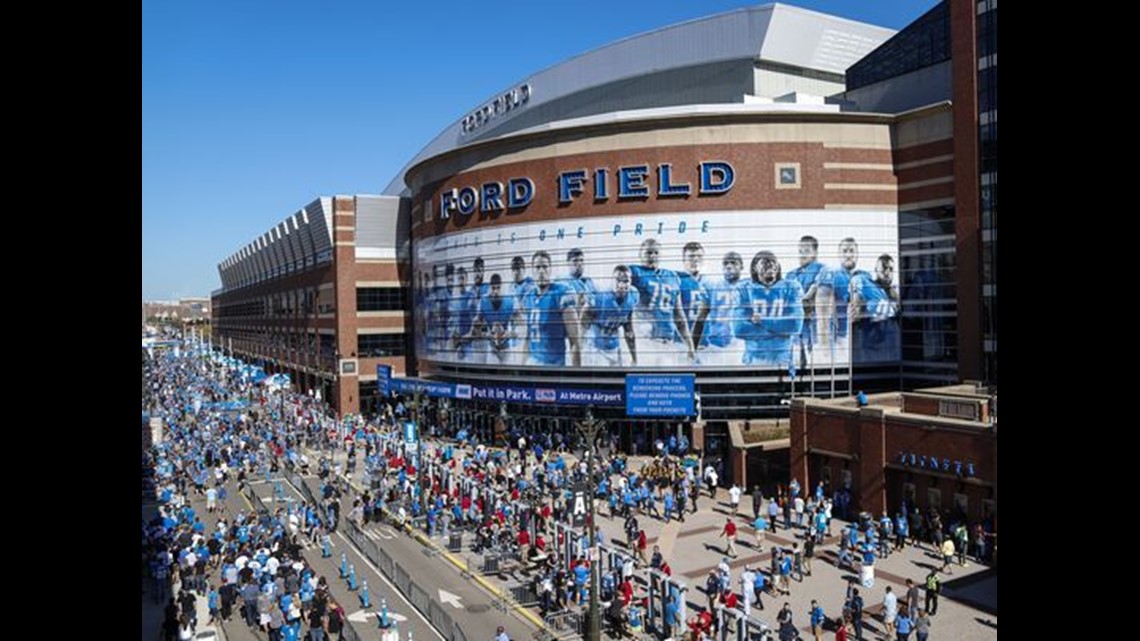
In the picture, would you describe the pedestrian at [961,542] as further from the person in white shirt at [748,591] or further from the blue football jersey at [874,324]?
the blue football jersey at [874,324]

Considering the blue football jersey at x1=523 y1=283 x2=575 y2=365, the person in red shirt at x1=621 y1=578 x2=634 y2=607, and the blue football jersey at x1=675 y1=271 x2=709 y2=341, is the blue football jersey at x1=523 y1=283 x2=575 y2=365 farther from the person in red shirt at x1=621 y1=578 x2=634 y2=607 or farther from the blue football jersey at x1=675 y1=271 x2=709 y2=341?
the person in red shirt at x1=621 y1=578 x2=634 y2=607

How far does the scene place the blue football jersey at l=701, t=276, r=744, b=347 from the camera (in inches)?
2034

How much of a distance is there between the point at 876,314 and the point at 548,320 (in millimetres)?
21537

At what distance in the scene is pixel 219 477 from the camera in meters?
43.0

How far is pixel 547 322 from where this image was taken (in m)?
56.0

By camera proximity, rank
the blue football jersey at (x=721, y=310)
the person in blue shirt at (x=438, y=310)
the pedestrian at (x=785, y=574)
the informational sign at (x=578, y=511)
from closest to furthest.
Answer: the pedestrian at (x=785, y=574), the informational sign at (x=578, y=511), the blue football jersey at (x=721, y=310), the person in blue shirt at (x=438, y=310)

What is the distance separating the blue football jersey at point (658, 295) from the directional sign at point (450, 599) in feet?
93.9

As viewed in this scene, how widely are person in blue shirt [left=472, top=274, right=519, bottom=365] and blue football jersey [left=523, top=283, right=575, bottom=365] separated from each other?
54.5 inches

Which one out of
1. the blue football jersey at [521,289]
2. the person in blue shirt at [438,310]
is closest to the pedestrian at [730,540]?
the blue football jersey at [521,289]

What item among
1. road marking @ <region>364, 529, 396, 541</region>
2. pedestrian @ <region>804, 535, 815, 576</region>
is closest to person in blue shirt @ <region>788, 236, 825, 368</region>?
pedestrian @ <region>804, 535, 815, 576</region>

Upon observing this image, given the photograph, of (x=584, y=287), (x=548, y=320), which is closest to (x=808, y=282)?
(x=584, y=287)

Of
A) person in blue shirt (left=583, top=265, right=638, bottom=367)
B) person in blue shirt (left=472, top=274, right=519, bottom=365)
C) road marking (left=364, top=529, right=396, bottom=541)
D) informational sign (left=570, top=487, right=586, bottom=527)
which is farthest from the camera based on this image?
person in blue shirt (left=472, top=274, right=519, bottom=365)

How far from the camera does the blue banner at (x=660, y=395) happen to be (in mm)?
48500

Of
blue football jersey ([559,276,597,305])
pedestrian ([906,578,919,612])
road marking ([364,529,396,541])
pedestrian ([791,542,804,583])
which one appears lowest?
road marking ([364,529,396,541])
